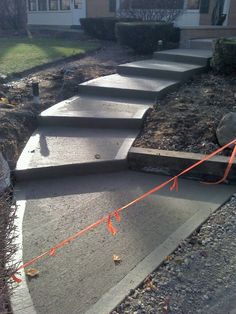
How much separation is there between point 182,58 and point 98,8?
36.5ft

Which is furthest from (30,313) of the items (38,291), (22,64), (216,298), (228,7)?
(228,7)

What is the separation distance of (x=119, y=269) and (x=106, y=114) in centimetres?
369

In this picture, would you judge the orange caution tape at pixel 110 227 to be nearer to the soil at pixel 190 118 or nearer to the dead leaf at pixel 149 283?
the dead leaf at pixel 149 283

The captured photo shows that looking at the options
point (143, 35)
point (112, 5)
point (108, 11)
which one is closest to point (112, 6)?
point (112, 5)

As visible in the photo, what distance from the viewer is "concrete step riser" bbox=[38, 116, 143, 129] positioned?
6164 millimetres

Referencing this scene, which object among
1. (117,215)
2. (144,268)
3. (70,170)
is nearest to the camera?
(144,268)

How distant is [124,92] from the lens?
295 inches

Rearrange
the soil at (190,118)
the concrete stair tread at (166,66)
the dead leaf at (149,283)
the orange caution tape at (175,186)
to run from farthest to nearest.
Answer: the concrete stair tread at (166,66)
the soil at (190,118)
the orange caution tape at (175,186)
the dead leaf at (149,283)

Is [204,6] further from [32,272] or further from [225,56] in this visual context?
[32,272]

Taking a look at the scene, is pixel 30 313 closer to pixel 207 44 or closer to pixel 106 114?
pixel 106 114

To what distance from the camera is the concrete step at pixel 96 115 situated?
6.24m

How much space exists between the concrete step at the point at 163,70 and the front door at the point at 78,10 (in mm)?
11951

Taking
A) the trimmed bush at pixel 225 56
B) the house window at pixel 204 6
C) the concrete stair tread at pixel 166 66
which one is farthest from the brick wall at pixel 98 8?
the trimmed bush at pixel 225 56

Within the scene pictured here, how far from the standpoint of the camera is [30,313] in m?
2.75
